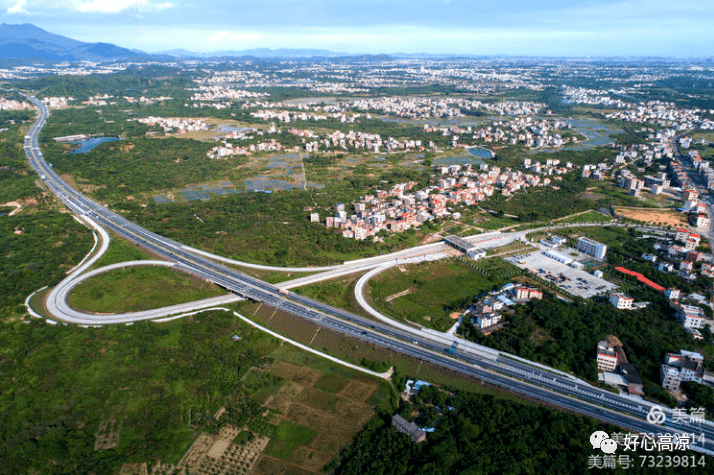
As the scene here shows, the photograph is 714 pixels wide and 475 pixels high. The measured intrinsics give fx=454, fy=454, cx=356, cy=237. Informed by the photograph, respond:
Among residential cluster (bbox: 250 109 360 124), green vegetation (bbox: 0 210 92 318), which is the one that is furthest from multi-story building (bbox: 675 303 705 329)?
residential cluster (bbox: 250 109 360 124)

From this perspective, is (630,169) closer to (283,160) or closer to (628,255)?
(628,255)

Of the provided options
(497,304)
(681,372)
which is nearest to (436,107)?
(497,304)

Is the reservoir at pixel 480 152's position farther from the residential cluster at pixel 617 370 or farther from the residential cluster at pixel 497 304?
the residential cluster at pixel 617 370

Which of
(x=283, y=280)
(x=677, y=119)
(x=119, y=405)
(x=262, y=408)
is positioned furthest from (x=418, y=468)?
(x=677, y=119)

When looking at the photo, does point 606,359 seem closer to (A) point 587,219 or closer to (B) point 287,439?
(B) point 287,439

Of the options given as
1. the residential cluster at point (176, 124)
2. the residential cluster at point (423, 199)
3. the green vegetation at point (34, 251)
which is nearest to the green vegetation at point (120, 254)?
the green vegetation at point (34, 251)

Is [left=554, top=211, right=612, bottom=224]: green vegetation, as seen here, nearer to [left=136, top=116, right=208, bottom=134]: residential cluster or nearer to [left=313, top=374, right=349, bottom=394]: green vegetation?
[left=313, top=374, right=349, bottom=394]: green vegetation
